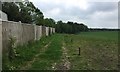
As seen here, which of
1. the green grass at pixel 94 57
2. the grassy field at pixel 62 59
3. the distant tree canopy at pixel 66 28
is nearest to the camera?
the grassy field at pixel 62 59

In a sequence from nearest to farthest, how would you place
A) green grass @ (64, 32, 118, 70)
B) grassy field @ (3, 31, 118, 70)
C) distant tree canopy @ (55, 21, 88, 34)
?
grassy field @ (3, 31, 118, 70)
green grass @ (64, 32, 118, 70)
distant tree canopy @ (55, 21, 88, 34)

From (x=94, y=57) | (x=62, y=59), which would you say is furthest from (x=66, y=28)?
(x=62, y=59)

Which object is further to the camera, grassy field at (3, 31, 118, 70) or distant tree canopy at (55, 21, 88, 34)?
distant tree canopy at (55, 21, 88, 34)

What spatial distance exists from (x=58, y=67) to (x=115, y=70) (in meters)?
1.98

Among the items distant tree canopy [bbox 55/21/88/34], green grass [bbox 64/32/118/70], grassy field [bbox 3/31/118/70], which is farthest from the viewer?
distant tree canopy [bbox 55/21/88/34]

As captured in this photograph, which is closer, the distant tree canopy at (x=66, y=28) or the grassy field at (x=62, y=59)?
the grassy field at (x=62, y=59)

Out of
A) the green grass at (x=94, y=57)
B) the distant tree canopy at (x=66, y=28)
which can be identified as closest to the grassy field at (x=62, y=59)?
the green grass at (x=94, y=57)

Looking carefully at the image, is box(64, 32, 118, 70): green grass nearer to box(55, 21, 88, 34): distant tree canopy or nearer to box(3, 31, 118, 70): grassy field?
box(3, 31, 118, 70): grassy field

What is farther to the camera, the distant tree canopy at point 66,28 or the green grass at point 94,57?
the distant tree canopy at point 66,28

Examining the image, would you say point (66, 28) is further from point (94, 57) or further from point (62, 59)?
point (62, 59)

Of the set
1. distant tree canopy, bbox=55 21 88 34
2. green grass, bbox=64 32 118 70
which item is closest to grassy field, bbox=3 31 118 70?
green grass, bbox=64 32 118 70

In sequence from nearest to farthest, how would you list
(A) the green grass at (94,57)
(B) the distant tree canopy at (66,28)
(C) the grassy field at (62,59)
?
(C) the grassy field at (62,59) < (A) the green grass at (94,57) < (B) the distant tree canopy at (66,28)

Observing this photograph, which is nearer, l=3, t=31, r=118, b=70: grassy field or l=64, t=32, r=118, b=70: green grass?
l=3, t=31, r=118, b=70: grassy field

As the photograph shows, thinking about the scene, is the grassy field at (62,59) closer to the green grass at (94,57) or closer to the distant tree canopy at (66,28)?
the green grass at (94,57)
